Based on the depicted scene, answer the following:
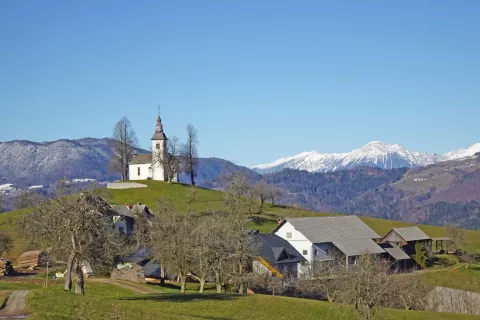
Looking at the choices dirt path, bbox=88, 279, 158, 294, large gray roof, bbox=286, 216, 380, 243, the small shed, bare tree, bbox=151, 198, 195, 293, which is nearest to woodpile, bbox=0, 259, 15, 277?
dirt path, bbox=88, 279, 158, 294

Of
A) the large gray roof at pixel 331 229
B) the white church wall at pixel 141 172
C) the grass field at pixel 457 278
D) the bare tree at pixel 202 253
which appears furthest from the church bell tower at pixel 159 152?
the bare tree at pixel 202 253

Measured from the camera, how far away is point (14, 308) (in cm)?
4141

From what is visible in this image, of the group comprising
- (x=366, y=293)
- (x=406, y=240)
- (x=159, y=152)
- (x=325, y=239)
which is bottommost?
(x=366, y=293)

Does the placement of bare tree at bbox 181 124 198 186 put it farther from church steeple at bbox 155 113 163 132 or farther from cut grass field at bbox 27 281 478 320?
cut grass field at bbox 27 281 478 320

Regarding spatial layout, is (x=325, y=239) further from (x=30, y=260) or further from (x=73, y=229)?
(x=73, y=229)

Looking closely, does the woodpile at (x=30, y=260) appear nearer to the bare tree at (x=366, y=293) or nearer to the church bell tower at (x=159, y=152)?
the bare tree at (x=366, y=293)

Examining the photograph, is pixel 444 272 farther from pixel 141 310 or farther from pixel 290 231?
pixel 141 310

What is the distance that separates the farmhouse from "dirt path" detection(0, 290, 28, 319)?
224ft

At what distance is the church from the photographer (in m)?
187

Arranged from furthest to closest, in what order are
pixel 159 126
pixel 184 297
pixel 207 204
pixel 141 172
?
pixel 159 126, pixel 141 172, pixel 207 204, pixel 184 297

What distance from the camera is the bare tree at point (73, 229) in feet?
172

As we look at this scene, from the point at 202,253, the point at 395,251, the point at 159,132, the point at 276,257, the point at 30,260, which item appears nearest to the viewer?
the point at 202,253

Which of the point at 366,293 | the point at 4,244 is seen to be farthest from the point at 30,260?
the point at 366,293

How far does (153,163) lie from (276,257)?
291 ft
